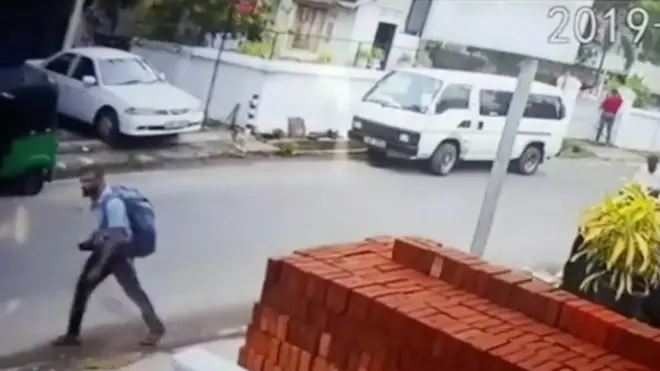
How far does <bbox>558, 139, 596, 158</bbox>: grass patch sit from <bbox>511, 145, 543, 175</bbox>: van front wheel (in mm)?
62

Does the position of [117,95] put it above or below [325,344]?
above

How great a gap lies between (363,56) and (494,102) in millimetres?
300

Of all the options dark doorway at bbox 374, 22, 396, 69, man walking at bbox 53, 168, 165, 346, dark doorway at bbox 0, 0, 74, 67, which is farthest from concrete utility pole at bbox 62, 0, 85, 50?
dark doorway at bbox 374, 22, 396, 69

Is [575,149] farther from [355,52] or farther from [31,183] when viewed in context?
[31,183]

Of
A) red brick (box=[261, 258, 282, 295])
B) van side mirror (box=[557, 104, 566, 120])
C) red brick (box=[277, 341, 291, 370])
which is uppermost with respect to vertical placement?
van side mirror (box=[557, 104, 566, 120])

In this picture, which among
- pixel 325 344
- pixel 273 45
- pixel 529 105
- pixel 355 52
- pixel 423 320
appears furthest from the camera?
pixel 529 105

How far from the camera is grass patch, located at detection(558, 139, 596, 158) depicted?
2.22m

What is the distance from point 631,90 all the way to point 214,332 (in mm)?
992

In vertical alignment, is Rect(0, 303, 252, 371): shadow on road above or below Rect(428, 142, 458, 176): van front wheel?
below

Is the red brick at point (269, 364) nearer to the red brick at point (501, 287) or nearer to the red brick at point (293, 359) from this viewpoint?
the red brick at point (293, 359)

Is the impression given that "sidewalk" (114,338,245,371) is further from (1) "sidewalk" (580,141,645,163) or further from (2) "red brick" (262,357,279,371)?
(1) "sidewalk" (580,141,645,163)

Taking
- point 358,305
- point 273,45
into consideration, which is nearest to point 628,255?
point 358,305

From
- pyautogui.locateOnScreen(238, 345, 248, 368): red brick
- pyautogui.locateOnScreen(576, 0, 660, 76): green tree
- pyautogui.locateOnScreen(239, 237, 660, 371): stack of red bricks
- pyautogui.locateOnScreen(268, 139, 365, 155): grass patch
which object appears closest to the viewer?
pyautogui.locateOnScreen(239, 237, 660, 371): stack of red bricks

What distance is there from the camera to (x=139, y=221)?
1.85 metres
